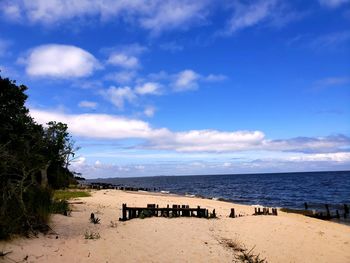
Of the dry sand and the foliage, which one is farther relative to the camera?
the foliage

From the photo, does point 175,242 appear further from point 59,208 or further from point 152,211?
point 59,208

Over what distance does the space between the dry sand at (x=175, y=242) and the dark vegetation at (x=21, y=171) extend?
2.30 ft

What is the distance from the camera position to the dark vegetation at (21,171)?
12.0 m

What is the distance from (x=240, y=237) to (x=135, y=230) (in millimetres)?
4414

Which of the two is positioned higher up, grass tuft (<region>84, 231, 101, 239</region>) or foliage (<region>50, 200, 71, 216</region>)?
foliage (<region>50, 200, 71, 216</region>)

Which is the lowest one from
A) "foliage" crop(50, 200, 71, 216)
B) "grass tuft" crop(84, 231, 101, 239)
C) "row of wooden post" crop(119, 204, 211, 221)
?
"grass tuft" crop(84, 231, 101, 239)

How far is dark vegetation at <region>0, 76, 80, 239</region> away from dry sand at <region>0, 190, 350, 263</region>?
0.70m

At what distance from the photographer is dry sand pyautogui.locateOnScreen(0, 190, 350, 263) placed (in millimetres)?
11055

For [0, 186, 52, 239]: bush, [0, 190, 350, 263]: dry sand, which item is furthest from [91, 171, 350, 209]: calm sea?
[0, 186, 52, 239]: bush

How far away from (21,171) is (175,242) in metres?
7.52

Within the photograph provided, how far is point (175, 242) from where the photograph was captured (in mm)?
13328

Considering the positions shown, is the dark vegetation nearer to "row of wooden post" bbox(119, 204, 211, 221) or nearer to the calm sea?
"row of wooden post" bbox(119, 204, 211, 221)

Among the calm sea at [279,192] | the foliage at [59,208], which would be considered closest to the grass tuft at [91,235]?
the foliage at [59,208]

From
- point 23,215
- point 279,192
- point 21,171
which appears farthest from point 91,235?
point 279,192
